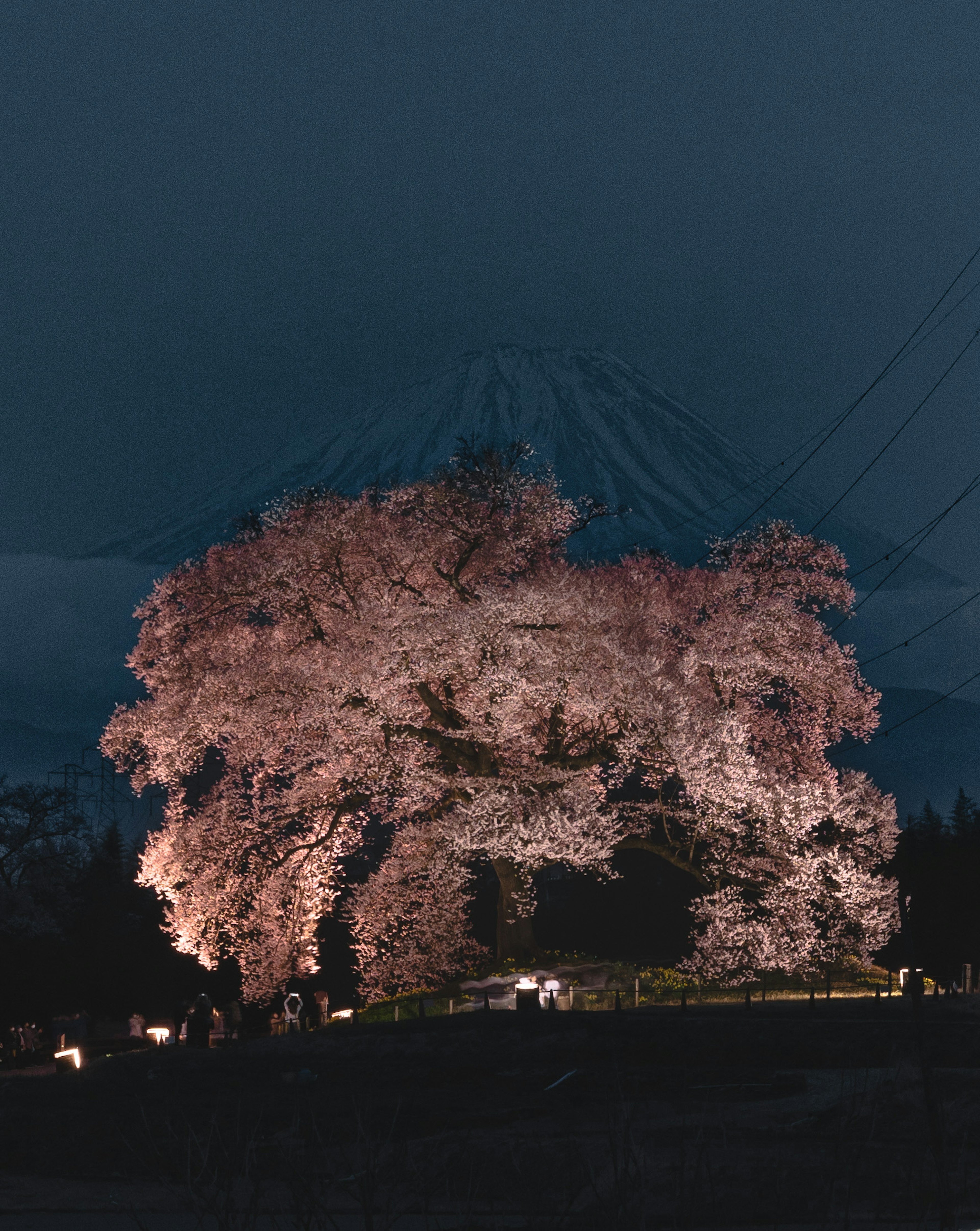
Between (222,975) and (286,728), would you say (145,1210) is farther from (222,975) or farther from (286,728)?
(222,975)

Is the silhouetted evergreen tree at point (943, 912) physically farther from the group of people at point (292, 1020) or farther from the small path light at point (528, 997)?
the small path light at point (528, 997)

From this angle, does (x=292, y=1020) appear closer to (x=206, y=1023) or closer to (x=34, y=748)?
(x=206, y=1023)

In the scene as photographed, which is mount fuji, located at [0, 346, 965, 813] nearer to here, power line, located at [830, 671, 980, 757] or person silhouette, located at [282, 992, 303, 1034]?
power line, located at [830, 671, 980, 757]

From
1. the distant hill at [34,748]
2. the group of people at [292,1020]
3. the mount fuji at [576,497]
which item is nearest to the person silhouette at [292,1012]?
the group of people at [292,1020]

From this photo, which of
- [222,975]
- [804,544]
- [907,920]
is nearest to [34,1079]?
[907,920]

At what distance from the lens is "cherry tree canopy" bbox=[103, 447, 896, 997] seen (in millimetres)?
21109

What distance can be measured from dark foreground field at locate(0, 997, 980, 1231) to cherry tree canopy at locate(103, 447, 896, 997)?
12.1 ft

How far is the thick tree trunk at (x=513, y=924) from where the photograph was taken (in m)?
23.5

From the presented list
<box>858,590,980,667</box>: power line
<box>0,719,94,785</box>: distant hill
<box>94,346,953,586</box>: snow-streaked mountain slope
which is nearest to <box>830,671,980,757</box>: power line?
<box>858,590,980,667</box>: power line

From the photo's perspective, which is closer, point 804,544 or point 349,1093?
point 349,1093

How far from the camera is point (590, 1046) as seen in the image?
48.7ft

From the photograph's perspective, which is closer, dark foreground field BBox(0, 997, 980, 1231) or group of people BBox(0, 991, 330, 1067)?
dark foreground field BBox(0, 997, 980, 1231)

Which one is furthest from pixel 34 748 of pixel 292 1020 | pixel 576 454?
pixel 292 1020

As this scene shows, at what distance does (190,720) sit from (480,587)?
6.03 metres
